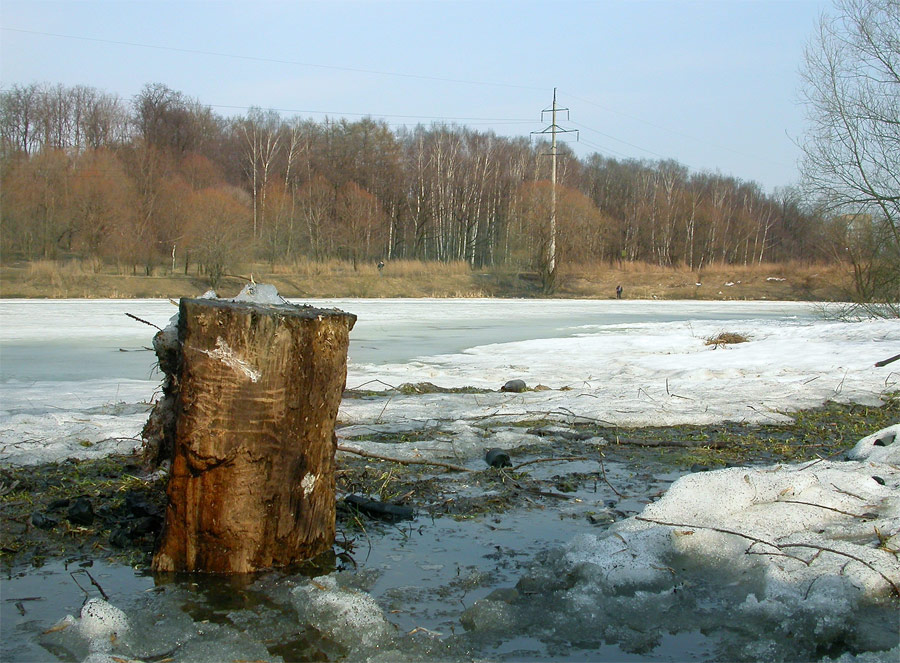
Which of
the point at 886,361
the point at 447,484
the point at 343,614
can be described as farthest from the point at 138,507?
the point at 886,361

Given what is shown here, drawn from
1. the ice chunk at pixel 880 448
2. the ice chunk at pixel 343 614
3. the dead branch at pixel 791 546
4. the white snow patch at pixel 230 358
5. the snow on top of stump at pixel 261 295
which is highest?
the snow on top of stump at pixel 261 295

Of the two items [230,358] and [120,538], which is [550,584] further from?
[120,538]

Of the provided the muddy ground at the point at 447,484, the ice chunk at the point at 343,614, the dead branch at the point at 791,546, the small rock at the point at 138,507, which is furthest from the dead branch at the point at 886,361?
the small rock at the point at 138,507

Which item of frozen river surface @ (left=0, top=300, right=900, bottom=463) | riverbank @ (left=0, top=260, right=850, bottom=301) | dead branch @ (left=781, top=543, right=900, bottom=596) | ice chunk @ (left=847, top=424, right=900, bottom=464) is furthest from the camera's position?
riverbank @ (left=0, top=260, right=850, bottom=301)

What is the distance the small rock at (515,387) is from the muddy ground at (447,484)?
2.17 metres

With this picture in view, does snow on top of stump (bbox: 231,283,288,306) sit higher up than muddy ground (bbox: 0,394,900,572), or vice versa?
snow on top of stump (bbox: 231,283,288,306)

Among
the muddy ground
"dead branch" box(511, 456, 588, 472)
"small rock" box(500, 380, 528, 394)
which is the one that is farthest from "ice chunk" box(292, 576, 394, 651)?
"small rock" box(500, 380, 528, 394)

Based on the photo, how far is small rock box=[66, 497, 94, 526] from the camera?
3.93 meters

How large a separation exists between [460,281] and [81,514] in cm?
3988

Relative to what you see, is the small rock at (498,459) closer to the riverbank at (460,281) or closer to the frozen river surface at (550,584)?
the frozen river surface at (550,584)

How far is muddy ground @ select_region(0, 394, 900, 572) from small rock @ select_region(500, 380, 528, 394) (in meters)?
2.17

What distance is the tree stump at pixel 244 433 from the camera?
3332 millimetres

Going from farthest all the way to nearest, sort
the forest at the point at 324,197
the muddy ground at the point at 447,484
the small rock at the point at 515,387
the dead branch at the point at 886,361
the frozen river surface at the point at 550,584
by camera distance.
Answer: the forest at the point at 324,197, the dead branch at the point at 886,361, the small rock at the point at 515,387, the muddy ground at the point at 447,484, the frozen river surface at the point at 550,584

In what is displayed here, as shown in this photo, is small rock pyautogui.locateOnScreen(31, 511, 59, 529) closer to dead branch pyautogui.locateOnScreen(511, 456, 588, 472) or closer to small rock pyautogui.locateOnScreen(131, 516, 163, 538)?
small rock pyautogui.locateOnScreen(131, 516, 163, 538)
